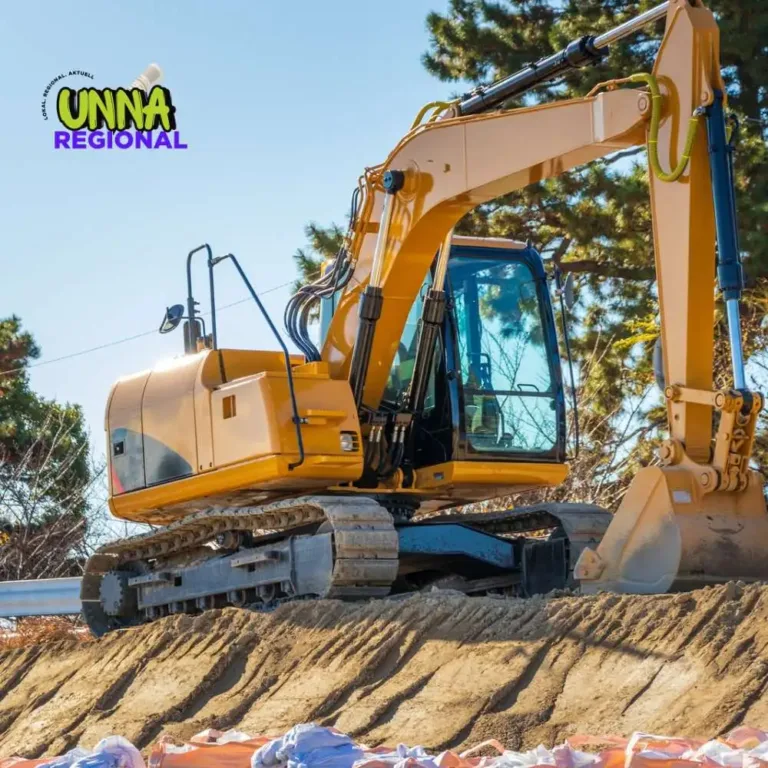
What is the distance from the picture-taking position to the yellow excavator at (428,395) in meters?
9.53

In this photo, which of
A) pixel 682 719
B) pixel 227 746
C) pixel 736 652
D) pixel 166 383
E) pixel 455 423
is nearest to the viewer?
pixel 227 746

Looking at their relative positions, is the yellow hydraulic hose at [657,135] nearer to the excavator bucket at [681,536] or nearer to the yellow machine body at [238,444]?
the excavator bucket at [681,536]

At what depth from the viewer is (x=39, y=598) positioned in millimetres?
14438

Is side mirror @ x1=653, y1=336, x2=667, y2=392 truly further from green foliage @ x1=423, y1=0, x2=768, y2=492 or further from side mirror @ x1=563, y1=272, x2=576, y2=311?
green foliage @ x1=423, y1=0, x2=768, y2=492

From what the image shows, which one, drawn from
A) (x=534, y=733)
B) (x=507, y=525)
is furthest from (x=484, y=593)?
(x=534, y=733)

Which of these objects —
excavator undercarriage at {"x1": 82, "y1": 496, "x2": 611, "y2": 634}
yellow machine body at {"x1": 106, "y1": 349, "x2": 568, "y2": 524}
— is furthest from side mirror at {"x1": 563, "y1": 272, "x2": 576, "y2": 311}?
excavator undercarriage at {"x1": 82, "y1": 496, "x2": 611, "y2": 634}

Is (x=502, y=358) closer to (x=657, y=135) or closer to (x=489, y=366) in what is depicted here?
(x=489, y=366)

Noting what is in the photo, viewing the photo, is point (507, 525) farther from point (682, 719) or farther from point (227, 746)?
point (227, 746)

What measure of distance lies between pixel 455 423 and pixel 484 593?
1555 millimetres

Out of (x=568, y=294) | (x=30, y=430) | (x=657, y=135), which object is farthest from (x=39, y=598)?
(x=30, y=430)

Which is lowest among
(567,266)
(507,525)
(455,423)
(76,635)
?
(76,635)

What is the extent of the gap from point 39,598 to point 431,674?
6.76 m

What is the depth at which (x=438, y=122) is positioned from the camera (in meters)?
11.0

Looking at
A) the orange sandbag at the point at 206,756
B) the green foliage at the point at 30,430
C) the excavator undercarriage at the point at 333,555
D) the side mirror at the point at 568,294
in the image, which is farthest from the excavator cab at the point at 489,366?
the green foliage at the point at 30,430
